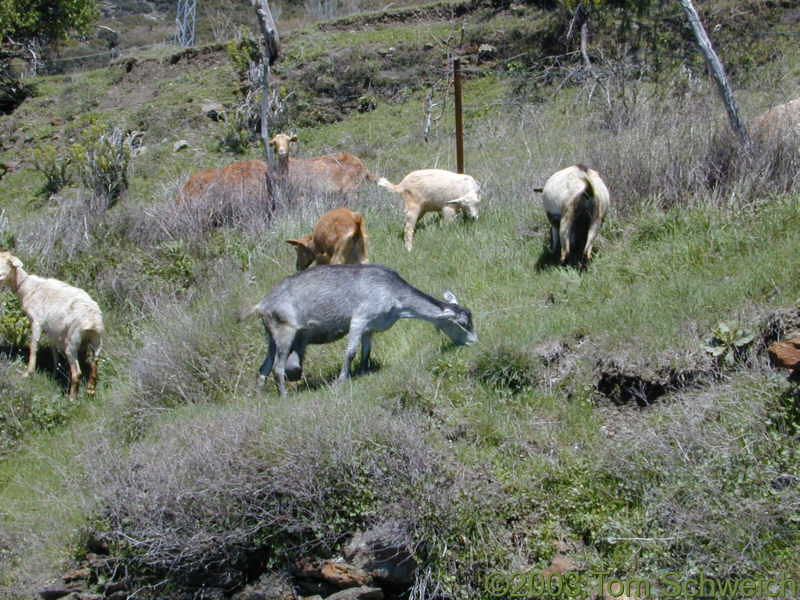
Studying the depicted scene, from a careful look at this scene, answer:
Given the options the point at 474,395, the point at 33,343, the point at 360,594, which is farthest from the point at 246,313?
the point at 33,343

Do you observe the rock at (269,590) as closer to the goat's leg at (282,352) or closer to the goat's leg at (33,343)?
the goat's leg at (282,352)

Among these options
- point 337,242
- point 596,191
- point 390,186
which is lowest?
point 337,242

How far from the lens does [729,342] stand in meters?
6.39

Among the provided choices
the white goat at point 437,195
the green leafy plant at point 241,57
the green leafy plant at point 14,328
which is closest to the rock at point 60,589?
the green leafy plant at point 14,328

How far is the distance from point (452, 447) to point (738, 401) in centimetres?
215

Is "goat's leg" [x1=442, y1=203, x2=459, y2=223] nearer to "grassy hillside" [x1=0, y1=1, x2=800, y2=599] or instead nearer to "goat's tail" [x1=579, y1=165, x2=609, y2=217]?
"grassy hillside" [x1=0, y1=1, x2=800, y2=599]

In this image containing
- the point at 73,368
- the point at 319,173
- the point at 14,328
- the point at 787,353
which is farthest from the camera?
the point at 319,173

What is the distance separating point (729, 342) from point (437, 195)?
502cm

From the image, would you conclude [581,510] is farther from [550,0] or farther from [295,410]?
[550,0]

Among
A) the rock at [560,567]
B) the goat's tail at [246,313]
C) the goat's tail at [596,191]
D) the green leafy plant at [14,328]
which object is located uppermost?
the goat's tail at [596,191]

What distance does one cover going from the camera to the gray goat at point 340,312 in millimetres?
7348

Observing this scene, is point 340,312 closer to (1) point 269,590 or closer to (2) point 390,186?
(1) point 269,590

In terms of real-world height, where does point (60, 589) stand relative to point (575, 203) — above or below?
below

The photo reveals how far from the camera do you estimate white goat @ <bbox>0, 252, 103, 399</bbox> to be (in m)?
9.59
